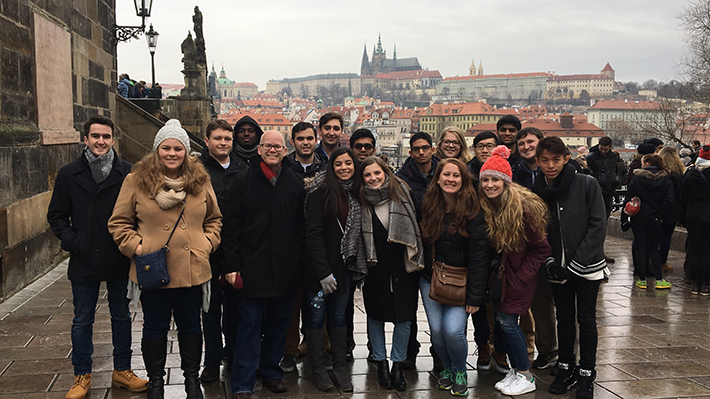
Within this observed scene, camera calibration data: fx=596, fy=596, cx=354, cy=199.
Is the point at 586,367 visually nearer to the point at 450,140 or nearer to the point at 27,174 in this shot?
the point at 450,140

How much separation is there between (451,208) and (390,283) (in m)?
0.59

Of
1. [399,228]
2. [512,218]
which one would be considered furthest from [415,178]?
[512,218]

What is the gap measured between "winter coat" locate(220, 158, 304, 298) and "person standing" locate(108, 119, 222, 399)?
0.11 m

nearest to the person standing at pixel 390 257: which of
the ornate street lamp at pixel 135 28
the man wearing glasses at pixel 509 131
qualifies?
the man wearing glasses at pixel 509 131

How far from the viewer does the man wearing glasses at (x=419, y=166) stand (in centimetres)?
405

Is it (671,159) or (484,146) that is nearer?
(484,146)

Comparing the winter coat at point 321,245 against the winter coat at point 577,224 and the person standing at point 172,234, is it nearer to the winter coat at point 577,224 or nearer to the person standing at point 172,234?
the person standing at point 172,234

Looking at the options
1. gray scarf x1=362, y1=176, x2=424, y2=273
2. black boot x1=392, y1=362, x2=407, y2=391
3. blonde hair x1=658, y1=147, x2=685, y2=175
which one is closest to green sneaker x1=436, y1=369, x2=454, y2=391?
black boot x1=392, y1=362, x2=407, y2=391

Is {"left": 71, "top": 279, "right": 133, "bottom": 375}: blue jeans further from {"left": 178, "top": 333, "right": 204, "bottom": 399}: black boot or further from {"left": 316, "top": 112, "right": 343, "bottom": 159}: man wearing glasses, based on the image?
{"left": 316, "top": 112, "right": 343, "bottom": 159}: man wearing glasses

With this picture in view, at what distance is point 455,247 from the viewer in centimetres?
346

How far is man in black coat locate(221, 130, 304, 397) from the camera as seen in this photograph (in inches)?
132

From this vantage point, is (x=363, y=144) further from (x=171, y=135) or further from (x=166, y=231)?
(x=166, y=231)

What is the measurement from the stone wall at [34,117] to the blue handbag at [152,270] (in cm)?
274

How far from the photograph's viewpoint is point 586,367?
3.49 metres
